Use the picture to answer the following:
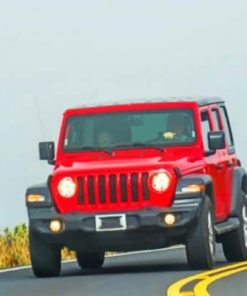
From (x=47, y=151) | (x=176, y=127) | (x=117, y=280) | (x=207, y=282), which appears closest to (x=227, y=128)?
(x=176, y=127)

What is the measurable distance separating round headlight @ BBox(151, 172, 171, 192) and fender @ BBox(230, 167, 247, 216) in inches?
102

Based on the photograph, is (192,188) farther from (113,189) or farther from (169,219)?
(113,189)

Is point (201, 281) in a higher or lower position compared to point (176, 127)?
lower

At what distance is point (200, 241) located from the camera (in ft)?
65.8

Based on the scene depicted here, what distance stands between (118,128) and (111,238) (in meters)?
2.21

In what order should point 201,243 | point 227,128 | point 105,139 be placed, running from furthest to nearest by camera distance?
point 227,128
point 105,139
point 201,243

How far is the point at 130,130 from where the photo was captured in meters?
21.6

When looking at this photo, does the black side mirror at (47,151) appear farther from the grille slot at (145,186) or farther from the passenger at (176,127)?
the grille slot at (145,186)

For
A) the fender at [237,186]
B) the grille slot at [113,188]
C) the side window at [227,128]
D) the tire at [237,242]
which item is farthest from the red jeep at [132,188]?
the side window at [227,128]

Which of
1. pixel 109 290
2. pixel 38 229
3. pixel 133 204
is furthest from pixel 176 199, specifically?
pixel 109 290

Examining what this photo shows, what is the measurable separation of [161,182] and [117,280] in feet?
6.21

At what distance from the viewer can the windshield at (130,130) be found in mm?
21344

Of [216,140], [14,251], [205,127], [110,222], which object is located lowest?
[14,251]

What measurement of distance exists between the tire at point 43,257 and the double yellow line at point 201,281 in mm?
2082
